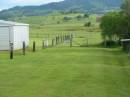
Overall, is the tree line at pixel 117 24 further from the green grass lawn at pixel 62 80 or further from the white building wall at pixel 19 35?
the green grass lawn at pixel 62 80

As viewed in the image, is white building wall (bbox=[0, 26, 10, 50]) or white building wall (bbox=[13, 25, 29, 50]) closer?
white building wall (bbox=[0, 26, 10, 50])

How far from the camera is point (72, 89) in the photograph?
15.6 m

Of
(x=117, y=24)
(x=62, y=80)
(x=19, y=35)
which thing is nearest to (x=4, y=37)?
(x=19, y=35)

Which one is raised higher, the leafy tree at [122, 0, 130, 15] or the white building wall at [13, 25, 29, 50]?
the leafy tree at [122, 0, 130, 15]

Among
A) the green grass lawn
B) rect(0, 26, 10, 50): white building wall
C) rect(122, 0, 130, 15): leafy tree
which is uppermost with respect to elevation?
rect(122, 0, 130, 15): leafy tree

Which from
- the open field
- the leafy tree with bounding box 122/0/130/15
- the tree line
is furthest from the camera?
the tree line

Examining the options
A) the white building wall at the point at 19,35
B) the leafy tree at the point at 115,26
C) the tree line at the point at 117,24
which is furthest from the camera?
the white building wall at the point at 19,35

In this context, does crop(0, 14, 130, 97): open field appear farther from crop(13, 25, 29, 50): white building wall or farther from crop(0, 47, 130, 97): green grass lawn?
crop(13, 25, 29, 50): white building wall

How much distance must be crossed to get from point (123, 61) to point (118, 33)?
1307 centimetres

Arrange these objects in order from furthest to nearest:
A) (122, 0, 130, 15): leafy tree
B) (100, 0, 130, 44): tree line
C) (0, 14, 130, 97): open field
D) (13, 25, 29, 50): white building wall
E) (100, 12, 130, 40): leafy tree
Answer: (13, 25, 29, 50): white building wall < (100, 12, 130, 40): leafy tree < (100, 0, 130, 44): tree line < (122, 0, 130, 15): leafy tree < (0, 14, 130, 97): open field

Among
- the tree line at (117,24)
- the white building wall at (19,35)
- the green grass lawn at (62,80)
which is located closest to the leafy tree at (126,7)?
the tree line at (117,24)

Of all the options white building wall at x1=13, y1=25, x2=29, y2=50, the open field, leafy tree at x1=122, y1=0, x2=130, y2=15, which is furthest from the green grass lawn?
white building wall at x1=13, y1=25, x2=29, y2=50

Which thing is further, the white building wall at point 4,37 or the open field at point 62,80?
the white building wall at point 4,37

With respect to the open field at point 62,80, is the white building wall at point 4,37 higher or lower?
higher
